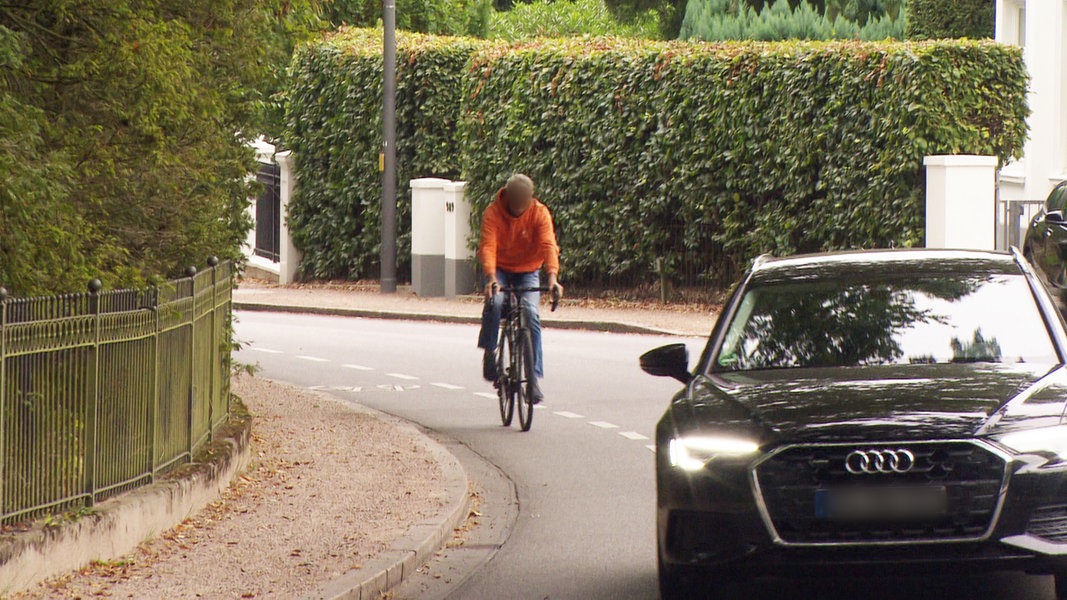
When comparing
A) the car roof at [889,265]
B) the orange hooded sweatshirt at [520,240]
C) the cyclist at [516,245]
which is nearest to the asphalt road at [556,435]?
the cyclist at [516,245]

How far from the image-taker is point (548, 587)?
7812 mm

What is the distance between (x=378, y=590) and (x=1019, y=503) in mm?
2677

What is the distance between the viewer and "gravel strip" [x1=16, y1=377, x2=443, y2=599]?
7438 millimetres

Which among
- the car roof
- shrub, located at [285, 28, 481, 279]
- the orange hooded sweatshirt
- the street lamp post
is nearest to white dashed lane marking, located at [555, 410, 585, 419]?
the orange hooded sweatshirt

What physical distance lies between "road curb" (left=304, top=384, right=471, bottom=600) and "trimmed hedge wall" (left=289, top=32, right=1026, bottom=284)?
41.3ft

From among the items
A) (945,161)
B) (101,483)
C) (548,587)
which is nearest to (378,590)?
(548,587)

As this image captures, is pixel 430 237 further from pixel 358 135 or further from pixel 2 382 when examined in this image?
pixel 2 382

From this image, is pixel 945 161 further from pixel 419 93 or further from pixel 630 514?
pixel 630 514

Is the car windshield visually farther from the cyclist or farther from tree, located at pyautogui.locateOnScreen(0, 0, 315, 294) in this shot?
the cyclist

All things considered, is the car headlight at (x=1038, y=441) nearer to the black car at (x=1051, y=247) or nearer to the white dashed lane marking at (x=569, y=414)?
the white dashed lane marking at (x=569, y=414)

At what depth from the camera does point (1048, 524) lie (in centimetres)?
635

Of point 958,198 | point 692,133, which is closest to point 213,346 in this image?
point 958,198

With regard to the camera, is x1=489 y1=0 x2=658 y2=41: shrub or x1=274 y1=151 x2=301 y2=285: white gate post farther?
x1=489 y1=0 x2=658 y2=41: shrub

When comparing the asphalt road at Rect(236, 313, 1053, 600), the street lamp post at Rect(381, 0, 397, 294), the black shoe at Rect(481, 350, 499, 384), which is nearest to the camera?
the asphalt road at Rect(236, 313, 1053, 600)
